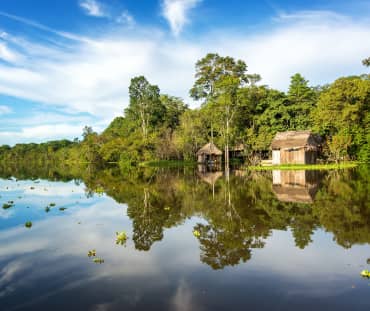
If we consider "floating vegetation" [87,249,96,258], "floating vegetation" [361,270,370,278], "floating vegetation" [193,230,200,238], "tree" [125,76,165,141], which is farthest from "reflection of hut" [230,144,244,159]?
"floating vegetation" [361,270,370,278]

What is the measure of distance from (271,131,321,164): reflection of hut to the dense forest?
2.12m

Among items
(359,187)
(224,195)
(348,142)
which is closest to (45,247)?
(224,195)

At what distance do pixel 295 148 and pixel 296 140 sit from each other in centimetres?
113

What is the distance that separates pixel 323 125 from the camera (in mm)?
43750

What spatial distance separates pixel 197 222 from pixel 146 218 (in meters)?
2.28

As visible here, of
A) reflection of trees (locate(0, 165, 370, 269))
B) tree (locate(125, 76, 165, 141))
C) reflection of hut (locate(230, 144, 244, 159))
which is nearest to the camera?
reflection of trees (locate(0, 165, 370, 269))

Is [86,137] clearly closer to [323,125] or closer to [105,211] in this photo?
[323,125]

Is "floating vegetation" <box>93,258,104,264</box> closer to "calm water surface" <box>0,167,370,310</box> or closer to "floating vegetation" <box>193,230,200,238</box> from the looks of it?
"calm water surface" <box>0,167,370,310</box>

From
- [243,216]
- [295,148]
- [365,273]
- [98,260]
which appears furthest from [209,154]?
[365,273]

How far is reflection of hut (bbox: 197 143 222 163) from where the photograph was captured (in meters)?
53.9

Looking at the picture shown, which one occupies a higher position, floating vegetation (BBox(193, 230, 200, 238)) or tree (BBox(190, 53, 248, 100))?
tree (BBox(190, 53, 248, 100))

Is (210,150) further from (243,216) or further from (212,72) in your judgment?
(243,216)

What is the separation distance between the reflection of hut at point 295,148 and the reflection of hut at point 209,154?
12.3 meters

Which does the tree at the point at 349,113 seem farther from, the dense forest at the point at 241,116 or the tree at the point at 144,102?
the tree at the point at 144,102
